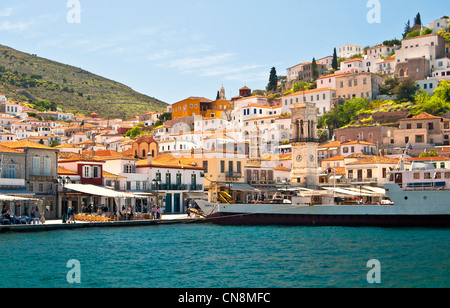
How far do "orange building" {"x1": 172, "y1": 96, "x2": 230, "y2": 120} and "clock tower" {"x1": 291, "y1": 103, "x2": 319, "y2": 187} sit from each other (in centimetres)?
4698

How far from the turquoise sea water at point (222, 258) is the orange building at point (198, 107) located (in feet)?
252

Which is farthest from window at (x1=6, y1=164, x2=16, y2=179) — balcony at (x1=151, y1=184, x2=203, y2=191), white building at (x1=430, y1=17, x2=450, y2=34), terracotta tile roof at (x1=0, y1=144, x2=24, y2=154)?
white building at (x1=430, y1=17, x2=450, y2=34)

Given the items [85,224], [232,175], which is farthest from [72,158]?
[232,175]

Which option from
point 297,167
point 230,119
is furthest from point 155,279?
point 230,119

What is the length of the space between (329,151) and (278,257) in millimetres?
54982

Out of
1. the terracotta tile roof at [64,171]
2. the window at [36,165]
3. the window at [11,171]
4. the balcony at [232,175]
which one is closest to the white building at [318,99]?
the balcony at [232,175]

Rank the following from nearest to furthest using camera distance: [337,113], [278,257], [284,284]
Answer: [284,284] → [278,257] → [337,113]

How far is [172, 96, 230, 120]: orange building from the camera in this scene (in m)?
113

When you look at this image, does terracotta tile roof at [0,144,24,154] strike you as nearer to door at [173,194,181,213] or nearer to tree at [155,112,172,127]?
door at [173,194,181,213]

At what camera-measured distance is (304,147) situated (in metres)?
62.7

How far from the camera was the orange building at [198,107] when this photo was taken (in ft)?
370

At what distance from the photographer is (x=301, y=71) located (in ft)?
423
